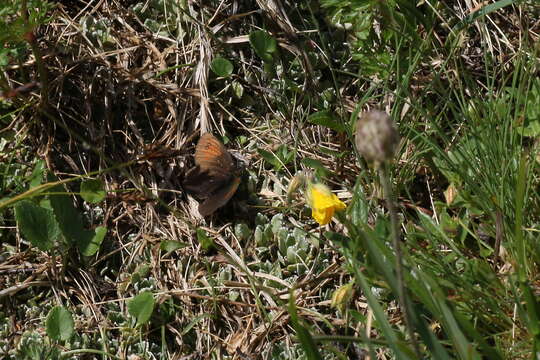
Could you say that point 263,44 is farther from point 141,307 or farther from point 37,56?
point 141,307

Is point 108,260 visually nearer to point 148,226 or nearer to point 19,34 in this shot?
point 148,226

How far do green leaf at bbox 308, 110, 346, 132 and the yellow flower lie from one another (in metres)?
0.78

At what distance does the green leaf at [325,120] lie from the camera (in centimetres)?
306

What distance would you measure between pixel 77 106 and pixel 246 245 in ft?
3.27

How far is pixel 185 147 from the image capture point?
3191mm

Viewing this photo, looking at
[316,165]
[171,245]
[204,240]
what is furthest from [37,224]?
[316,165]

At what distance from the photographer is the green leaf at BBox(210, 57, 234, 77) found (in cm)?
323

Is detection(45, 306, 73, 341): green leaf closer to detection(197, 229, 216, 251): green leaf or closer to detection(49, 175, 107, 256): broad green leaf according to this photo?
detection(49, 175, 107, 256): broad green leaf

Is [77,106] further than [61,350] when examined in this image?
Yes

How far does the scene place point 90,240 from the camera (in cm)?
295

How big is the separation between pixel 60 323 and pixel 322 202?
3.62 ft

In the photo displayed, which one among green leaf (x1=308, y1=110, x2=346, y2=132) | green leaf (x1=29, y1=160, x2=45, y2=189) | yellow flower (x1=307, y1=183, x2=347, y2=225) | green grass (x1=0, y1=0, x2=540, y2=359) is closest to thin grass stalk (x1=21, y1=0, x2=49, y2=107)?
green grass (x1=0, y1=0, x2=540, y2=359)

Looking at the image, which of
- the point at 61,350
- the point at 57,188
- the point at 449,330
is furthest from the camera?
the point at 57,188

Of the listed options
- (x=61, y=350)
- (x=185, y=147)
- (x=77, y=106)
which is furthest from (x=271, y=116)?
(x=61, y=350)
